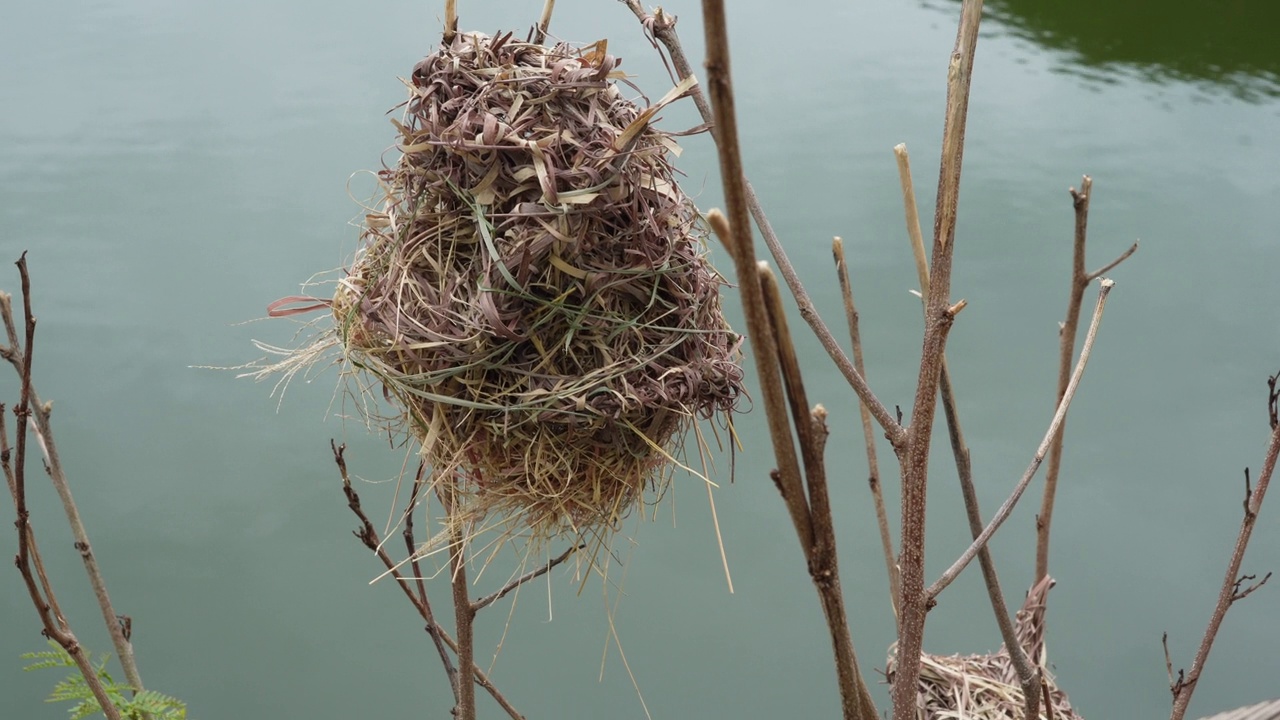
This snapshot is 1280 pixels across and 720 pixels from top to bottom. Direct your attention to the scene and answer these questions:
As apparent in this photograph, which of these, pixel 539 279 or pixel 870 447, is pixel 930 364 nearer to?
pixel 539 279

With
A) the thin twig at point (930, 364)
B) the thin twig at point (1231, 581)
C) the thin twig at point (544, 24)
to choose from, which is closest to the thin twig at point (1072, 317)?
the thin twig at point (1231, 581)

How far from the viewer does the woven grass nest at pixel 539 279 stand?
1.86 feet

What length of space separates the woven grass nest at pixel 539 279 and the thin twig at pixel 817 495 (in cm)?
21

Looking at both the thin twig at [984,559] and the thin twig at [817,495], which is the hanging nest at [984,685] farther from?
the thin twig at [817,495]

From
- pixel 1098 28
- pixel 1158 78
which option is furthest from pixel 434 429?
pixel 1098 28

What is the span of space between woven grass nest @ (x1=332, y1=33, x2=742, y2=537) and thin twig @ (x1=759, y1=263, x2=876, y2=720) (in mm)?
214

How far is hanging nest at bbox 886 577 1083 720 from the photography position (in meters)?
1.03

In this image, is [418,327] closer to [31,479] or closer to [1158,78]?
[31,479]

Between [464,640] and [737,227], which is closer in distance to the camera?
[737,227]

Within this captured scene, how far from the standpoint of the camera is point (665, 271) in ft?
1.93

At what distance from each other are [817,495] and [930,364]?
18 centimetres

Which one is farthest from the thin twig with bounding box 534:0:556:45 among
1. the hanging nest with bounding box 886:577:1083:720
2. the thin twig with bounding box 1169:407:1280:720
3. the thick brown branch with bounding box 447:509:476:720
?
the hanging nest with bounding box 886:577:1083:720

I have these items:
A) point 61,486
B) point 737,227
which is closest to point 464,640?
point 61,486

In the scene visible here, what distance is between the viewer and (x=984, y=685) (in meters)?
1.06
